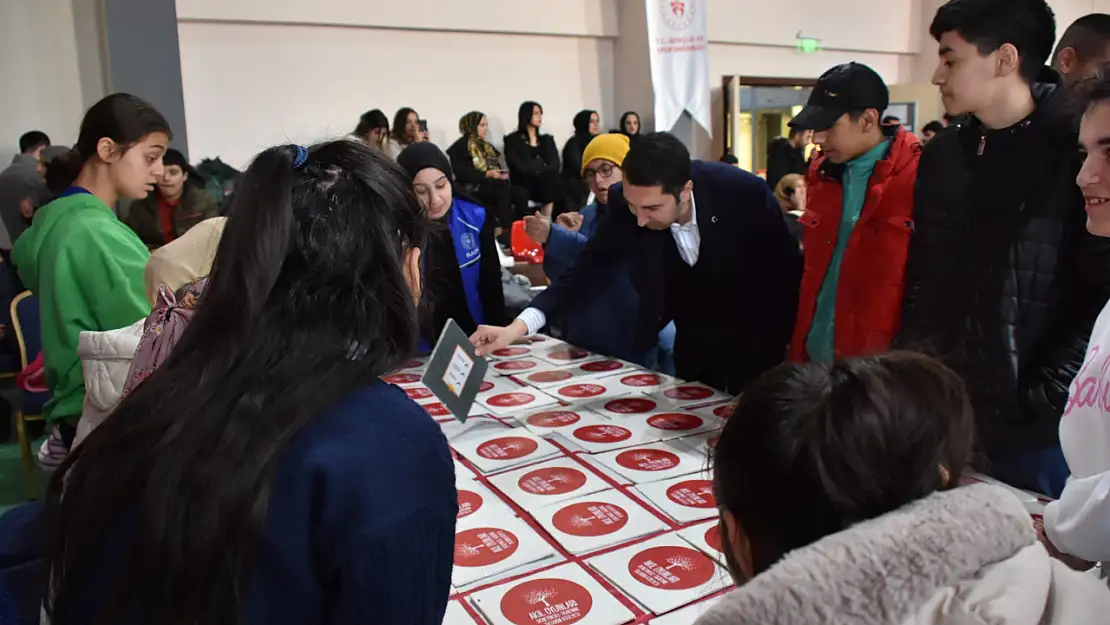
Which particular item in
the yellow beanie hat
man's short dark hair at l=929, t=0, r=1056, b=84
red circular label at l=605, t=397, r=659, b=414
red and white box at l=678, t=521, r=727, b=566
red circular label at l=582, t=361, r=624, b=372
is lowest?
red and white box at l=678, t=521, r=727, b=566

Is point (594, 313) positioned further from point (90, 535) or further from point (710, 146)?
point (710, 146)

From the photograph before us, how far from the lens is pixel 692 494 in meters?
1.34

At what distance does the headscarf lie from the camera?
20.6 ft

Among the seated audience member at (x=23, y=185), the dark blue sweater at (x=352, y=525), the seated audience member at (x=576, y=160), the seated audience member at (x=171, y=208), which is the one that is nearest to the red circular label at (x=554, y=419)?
the dark blue sweater at (x=352, y=525)

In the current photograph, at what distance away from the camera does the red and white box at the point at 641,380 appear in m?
1.97

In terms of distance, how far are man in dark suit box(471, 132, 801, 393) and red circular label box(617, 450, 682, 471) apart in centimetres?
68

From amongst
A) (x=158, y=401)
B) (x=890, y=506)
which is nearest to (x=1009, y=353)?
(x=890, y=506)

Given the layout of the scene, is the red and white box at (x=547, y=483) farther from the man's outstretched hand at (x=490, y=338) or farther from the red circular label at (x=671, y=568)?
the man's outstretched hand at (x=490, y=338)

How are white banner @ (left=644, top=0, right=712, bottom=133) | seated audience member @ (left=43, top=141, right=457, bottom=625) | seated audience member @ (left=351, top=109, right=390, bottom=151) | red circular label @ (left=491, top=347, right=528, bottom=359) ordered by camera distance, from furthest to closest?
1. white banner @ (left=644, top=0, right=712, bottom=133)
2. seated audience member @ (left=351, top=109, right=390, bottom=151)
3. red circular label @ (left=491, top=347, right=528, bottom=359)
4. seated audience member @ (left=43, top=141, right=457, bottom=625)

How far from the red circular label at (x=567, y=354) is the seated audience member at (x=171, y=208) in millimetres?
2781

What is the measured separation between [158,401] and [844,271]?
5.19 feet

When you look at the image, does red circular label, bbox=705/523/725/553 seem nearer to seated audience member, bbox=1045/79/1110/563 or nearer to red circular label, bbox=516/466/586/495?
red circular label, bbox=516/466/586/495

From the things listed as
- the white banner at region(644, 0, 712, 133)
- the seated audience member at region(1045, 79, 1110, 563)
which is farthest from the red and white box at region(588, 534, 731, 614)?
the white banner at region(644, 0, 712, 133)

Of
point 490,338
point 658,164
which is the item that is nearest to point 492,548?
point 490,338
